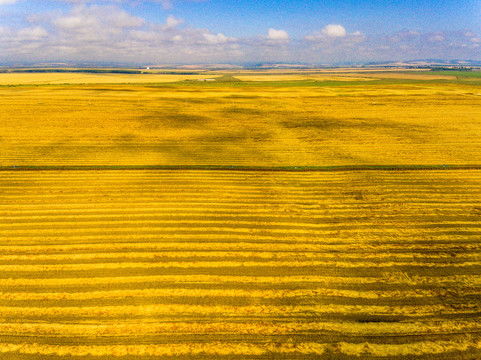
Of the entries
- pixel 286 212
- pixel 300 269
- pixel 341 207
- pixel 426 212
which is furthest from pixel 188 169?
pixel 426 212

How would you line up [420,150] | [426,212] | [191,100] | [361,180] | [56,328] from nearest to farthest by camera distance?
[56,328], [426,212], [361,180], [420,150], [191,100]

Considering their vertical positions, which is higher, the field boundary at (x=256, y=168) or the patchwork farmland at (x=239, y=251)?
the field boundary at (x=256, y=168)

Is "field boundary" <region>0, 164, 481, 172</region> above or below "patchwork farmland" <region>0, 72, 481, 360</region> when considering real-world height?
above

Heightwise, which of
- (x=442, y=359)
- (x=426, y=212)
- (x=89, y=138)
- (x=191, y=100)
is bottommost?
(x=442, y=359)

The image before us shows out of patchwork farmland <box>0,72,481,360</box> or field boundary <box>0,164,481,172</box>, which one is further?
field boundary <box>0,164,481,172</box>

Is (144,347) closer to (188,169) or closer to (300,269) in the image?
(300,269)

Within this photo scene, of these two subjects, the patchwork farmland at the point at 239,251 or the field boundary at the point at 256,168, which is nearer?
the patchwork farmland at the point at 239,251

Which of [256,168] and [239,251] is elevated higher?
[256,168]

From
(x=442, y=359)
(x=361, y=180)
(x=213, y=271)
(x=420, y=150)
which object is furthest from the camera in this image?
(x=420, y=150)
